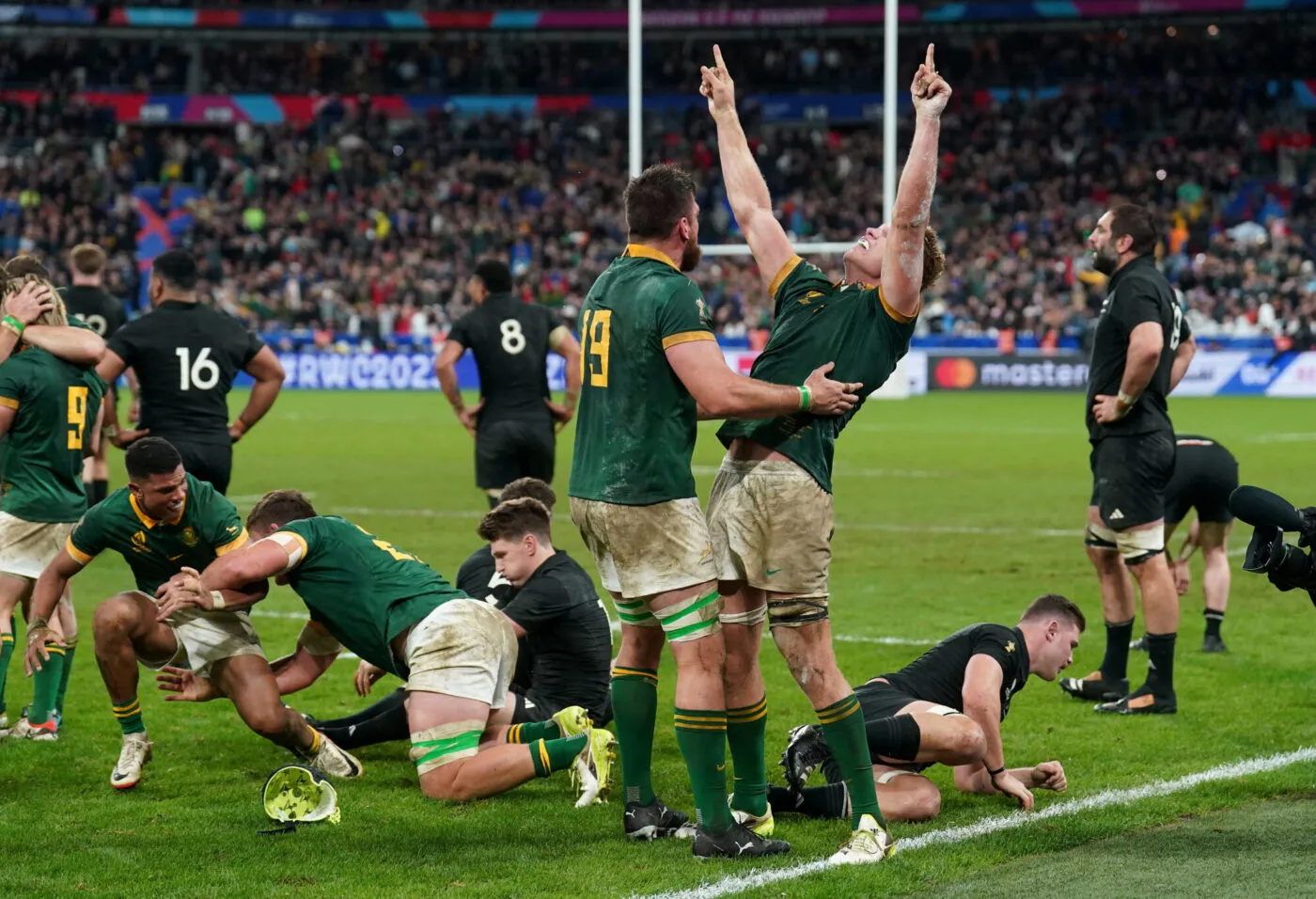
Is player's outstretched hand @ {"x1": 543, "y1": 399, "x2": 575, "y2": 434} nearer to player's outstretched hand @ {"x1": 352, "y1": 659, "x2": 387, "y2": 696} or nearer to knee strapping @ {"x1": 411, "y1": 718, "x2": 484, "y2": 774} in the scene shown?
player's outstretched hand @ {"x1": 352, "y1": 659, "x2": 387, "y2": 696}

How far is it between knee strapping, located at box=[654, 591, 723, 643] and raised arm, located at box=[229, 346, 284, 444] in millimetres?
4267

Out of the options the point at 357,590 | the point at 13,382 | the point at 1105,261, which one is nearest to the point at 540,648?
the point at 357,590

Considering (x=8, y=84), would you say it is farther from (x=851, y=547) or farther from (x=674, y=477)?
(x=674, y=477)

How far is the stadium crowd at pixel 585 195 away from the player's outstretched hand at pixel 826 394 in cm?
3095

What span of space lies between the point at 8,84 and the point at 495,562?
156 ft

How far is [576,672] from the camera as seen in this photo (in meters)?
7.16

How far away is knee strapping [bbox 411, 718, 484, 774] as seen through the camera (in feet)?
19.7

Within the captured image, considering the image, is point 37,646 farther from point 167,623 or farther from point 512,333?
point 512,333

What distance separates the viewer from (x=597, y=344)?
5.58m

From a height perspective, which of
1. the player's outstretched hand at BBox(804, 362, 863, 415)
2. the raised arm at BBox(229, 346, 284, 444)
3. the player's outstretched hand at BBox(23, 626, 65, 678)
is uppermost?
the player's outstretched hand at BBox(804, 362, 863, 415)

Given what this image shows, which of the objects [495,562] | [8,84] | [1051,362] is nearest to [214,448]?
[495,562]

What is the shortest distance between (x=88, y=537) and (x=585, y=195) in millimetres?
40311

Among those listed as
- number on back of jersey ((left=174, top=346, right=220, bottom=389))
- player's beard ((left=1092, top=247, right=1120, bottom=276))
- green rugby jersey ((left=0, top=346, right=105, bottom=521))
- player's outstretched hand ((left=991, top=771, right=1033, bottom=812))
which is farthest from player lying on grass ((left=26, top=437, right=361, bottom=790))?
player's beard ((left=1092, top=247, right=1120, bottom=276))

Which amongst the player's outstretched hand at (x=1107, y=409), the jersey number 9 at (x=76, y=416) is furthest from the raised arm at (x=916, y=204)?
the jersey number 9 at (x=76, y=416)
